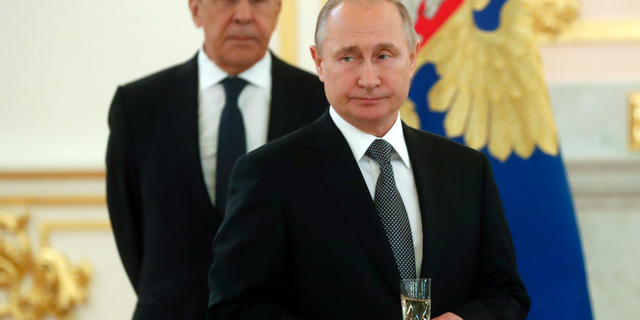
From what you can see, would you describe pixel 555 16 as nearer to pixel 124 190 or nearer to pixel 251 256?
pixel 124 190

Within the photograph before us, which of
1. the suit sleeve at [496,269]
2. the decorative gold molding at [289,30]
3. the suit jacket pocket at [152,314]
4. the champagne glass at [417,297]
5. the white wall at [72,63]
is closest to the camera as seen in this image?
the champagne glass at [417,297]

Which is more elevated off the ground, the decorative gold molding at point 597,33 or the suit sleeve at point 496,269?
the decorative gold molding at point 597,33

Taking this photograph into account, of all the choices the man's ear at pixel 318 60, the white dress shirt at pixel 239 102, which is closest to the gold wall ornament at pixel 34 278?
the white dress shirt at pixel 239 102

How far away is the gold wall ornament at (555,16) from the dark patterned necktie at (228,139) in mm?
1638

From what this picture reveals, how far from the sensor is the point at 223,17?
2051mm

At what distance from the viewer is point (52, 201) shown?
3.62m

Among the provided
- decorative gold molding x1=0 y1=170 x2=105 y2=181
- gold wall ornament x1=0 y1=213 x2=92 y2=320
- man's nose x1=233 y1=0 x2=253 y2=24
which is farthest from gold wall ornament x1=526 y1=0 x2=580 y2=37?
gold wall ornament x1=0 y1=213 x2=92 y2=320

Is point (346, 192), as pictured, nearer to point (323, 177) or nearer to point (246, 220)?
point (323, 177)

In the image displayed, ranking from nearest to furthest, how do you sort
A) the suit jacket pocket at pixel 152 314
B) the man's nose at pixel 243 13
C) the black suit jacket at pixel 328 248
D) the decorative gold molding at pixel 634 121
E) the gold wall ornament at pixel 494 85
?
the black suit jacket at pixel 328 248 → the suit jacket pocket at pixel 152 314 → the man's nose at pixel 243 13 → the gold wall ornament at pixel 494 85 → the decorative gold molding at pixel 634 121

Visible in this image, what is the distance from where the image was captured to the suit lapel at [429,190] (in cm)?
137

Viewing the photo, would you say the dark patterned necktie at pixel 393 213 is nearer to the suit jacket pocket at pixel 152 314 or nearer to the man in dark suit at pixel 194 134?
the man in dark suit at pixel 194 134

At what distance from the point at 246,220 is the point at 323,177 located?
17cm

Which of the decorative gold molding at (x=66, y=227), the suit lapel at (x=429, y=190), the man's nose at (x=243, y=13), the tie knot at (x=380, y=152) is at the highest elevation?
the man's nose at (x=243, y=13)

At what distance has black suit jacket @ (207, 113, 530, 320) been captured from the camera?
1.32 metres
